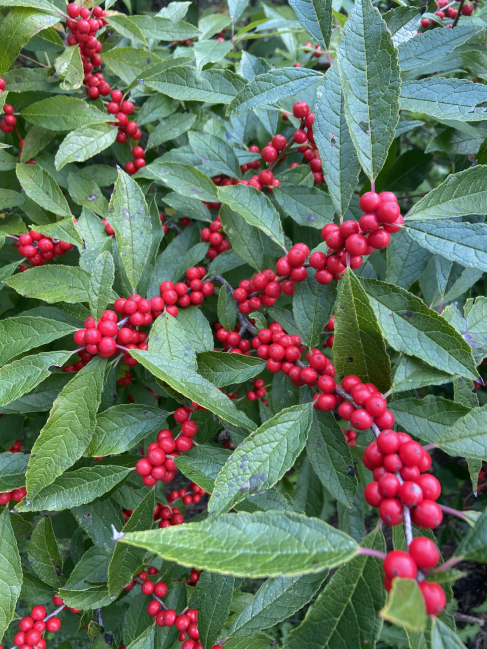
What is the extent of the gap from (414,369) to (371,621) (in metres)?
0.64

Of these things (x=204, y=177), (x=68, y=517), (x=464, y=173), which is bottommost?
(x=68, y=517)

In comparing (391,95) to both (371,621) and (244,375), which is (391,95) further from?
(371,621)

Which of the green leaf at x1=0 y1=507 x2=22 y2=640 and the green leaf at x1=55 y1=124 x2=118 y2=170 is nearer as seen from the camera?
the green leaf at x1=0 y1=507 x2=22 y2=640

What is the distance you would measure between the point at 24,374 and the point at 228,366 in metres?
0.66

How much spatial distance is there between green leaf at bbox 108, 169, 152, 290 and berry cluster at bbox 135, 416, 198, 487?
1.80ft

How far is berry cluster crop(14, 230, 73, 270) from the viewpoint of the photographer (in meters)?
1.94

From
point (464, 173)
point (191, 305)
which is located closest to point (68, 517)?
point (191, 305)

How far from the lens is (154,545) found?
31.8 inches

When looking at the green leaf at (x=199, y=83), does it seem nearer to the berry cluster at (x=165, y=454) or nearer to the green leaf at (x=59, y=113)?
the green leaf at (x=59, y=113)

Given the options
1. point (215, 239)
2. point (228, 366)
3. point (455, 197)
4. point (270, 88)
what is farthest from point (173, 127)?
point (455, 197)

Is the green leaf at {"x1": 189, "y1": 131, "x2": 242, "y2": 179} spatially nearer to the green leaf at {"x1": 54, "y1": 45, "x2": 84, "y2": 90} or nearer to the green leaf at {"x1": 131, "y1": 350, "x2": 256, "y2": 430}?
the green leaf at {"x1": 54, "y1": 45, "x2": 84, "y2": 90}

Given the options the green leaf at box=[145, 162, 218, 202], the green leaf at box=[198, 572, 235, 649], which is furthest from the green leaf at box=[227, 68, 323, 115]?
the green leaf at box=[198, 572, 235, 649]

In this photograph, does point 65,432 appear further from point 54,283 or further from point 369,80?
point 369,80

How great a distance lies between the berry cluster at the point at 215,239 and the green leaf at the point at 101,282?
2.12 ft
